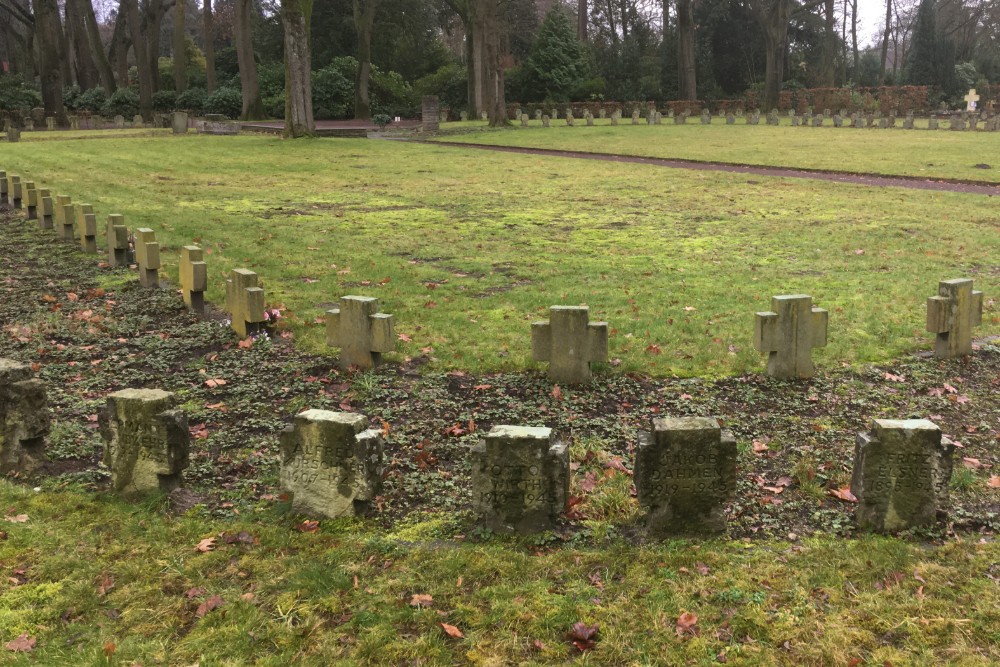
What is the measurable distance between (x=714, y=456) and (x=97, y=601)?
308 cm

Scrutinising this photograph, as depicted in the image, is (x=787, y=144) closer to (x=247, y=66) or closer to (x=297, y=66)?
(x=297, y=66)

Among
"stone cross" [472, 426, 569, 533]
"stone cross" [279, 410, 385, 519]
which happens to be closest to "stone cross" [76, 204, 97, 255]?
"stone cross" [279, 410, 385, 519]

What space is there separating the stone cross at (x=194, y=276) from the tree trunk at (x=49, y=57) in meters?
34.3

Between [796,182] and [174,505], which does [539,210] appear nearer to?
[796,182]

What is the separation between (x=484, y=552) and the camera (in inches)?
174

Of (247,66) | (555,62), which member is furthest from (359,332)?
(555,62)

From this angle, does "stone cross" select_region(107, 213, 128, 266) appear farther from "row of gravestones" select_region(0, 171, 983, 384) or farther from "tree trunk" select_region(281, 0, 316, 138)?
"tree trunk" select_region(281, 0, 316, 138)

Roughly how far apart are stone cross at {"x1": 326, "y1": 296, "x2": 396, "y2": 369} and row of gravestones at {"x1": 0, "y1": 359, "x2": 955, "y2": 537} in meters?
2.53

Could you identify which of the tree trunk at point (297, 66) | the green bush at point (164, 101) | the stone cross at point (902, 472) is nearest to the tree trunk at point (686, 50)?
the tree trunk at point (297, 66)

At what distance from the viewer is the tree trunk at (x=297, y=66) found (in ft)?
103

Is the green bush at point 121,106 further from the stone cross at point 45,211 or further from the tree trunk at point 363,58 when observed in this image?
the stone cross at point 45,211

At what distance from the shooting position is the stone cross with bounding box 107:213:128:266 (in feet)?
37.0

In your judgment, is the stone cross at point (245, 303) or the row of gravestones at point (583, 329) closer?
the row of gravestones at point (583, 329)

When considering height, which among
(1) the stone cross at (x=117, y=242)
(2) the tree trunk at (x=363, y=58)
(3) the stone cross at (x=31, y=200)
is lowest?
(1) the stone cross at (x=117, y=242)
